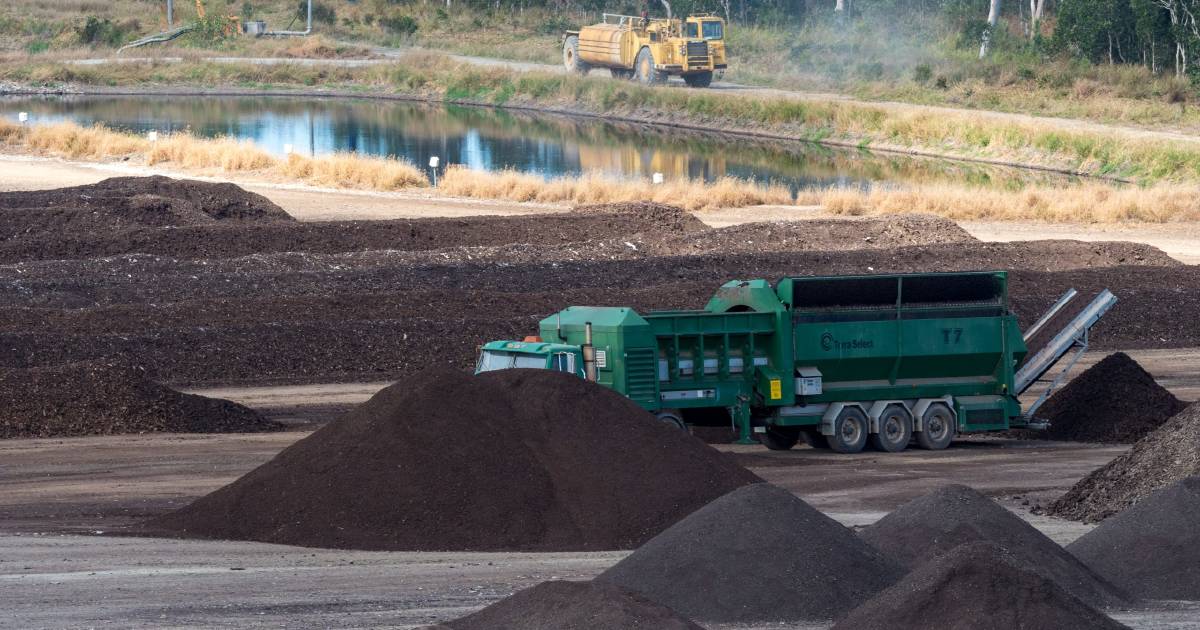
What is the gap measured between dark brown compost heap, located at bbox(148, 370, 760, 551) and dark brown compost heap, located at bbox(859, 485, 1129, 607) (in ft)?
7.43

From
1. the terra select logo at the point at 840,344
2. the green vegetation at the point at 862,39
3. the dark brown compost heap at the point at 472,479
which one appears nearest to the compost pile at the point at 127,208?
the terra select logo at the point at 840,344

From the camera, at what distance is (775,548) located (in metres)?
11.7

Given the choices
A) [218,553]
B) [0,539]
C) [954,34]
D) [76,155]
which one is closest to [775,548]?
[218,553]

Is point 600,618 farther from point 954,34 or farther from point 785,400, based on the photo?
point 954,34

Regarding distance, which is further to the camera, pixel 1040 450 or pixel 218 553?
pixel 1040 450

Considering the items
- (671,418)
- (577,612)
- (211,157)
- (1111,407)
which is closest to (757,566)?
(577,612)

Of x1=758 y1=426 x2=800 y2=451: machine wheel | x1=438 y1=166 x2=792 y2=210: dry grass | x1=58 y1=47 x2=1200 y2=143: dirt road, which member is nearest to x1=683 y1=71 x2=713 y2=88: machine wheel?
x1=58 y1=47 x2=1200 y2=143: dirt road

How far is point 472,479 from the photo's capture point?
14.5 metres

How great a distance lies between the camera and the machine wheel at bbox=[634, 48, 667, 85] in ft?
261

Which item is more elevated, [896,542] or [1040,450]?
[896,542]

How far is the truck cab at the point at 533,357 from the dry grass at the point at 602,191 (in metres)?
27.0

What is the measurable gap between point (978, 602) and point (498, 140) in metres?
59.0

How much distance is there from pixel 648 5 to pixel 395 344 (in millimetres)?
92218

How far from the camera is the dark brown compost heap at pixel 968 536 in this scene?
1215cm
